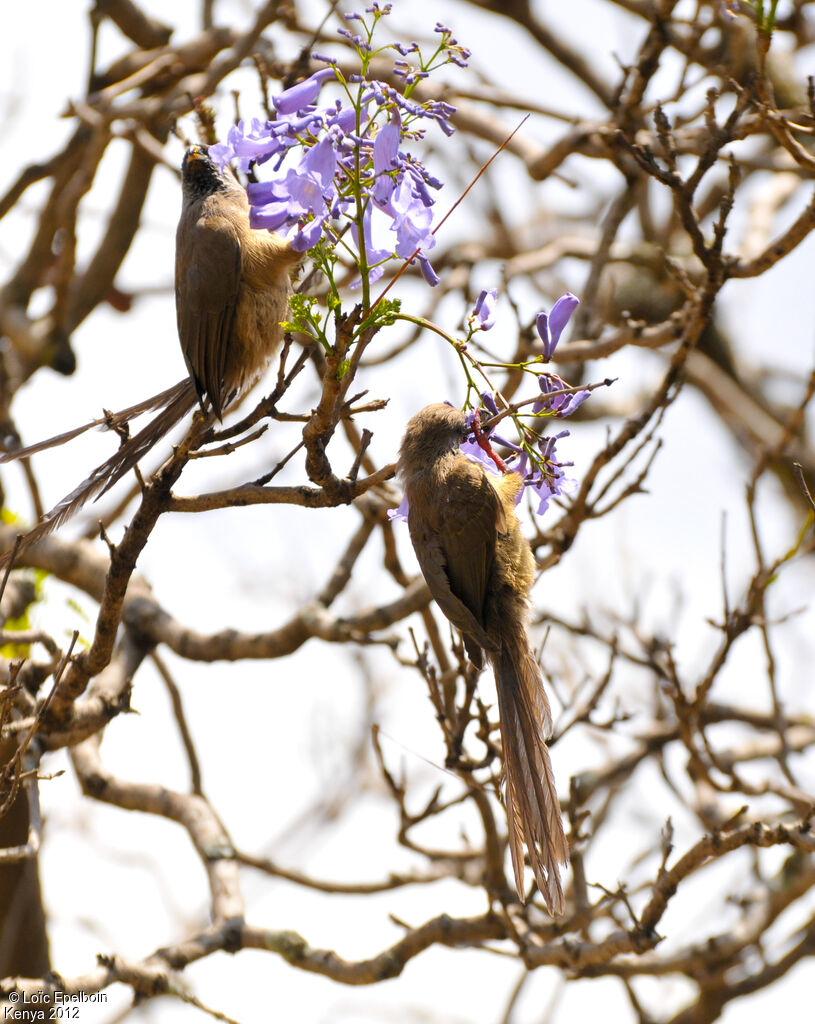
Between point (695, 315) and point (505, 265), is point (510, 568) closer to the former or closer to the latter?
point (695, 315)

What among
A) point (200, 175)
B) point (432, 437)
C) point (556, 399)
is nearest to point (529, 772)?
point (432, 437)

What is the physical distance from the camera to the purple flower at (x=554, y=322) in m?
2.49

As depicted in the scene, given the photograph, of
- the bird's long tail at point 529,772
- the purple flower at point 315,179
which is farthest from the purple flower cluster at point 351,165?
the bird's long tail at point 529,772

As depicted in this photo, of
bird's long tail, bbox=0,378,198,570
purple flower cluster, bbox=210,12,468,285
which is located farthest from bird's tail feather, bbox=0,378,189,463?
purple flower cluster, bbox=210,12,468,285

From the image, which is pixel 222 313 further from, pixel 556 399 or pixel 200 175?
pixel 556 399

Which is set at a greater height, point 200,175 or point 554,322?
point 200,175

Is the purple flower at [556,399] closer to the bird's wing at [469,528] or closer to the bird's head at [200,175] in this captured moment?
the bird's wing at [469,528]

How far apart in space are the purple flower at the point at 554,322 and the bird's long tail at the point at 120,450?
1.08 metres

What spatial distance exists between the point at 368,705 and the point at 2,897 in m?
4.47

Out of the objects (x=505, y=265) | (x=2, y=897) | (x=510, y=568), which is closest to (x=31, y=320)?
(x=505, y=265)

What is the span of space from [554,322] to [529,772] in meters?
1.29

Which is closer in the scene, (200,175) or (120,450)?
(120,450)

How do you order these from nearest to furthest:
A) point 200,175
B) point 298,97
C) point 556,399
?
point 298,97 < point 556,399 < point 200,175

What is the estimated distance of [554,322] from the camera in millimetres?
2551
